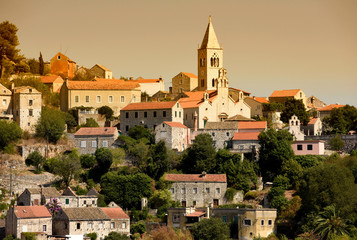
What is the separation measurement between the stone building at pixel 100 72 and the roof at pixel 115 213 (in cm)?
3906

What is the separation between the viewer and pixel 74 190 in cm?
7488

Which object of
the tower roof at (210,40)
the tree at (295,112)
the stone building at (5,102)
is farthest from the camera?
the tower roof at (210,40)

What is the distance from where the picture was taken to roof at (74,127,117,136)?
266 feet

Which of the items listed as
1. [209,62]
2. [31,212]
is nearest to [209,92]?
[209,62]

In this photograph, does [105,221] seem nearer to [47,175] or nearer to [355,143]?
[47,175]

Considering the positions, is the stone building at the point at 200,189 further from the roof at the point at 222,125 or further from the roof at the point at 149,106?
the roof at the point at 149,106

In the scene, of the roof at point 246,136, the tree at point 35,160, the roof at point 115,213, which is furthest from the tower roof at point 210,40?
the roof at point 115,213

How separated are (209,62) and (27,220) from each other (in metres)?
39.3

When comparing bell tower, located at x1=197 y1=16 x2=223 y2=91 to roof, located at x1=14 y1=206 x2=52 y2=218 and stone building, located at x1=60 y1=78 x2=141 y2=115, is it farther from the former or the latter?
roof, located at x1=14 y1=206 x2=52 y2=218

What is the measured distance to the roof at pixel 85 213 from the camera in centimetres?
6731

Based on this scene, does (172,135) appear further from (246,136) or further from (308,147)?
(308,147)

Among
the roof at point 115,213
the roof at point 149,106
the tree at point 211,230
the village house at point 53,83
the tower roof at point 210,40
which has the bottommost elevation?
the tree at point 211,230

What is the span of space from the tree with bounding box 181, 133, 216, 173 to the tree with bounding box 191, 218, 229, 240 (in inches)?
397

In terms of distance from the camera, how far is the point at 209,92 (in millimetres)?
94688
